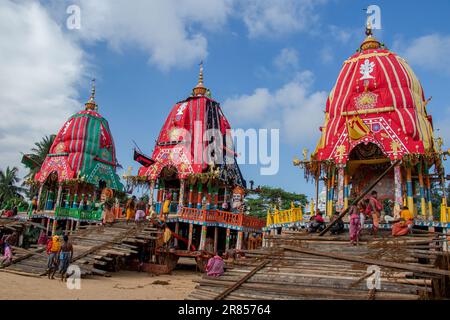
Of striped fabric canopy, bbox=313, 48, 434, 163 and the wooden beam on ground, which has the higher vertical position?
striped fabric canopy, bbox=313, 48, 434, 163

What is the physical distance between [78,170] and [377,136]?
69.8 ft

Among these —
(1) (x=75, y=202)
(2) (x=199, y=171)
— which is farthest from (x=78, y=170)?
(2) (x=199, y=171)

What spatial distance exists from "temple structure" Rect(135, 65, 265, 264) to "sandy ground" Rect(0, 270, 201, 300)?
25.5 ft

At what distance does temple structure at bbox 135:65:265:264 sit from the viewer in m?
21.9

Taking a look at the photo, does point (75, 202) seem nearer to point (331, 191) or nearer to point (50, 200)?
point (50, 200)

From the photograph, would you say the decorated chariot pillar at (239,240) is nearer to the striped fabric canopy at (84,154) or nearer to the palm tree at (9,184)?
the striped fabric canopy at (84,154)

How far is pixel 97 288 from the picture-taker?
Answer: 1067 centimetres

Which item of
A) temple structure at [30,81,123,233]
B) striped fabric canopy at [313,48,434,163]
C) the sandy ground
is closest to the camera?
the sandy ground

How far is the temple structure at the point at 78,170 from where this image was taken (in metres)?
27.7

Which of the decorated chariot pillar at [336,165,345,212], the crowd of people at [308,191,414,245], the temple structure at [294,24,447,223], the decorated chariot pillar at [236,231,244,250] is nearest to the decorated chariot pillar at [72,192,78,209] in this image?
the decorated chariot pillar at [236,231,244,250]

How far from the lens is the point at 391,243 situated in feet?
29.5

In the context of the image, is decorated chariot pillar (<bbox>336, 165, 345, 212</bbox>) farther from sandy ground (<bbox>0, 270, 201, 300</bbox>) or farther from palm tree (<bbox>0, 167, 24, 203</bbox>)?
palm tree (<bbox>0, 167, 24, 203</bbox>)
